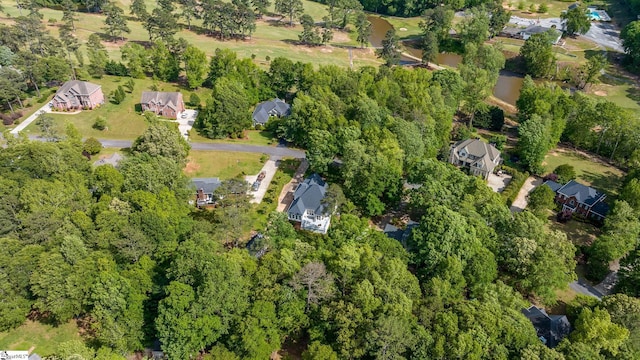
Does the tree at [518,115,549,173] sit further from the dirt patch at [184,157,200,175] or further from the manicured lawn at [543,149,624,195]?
the dirt patch at [184,157,200,175]

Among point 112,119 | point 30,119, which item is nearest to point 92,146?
point 112,119

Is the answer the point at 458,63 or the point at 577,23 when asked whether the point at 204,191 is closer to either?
the point at 458,63

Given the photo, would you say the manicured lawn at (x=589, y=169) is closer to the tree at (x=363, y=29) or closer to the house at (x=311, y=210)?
the house at (x=311, y=210)

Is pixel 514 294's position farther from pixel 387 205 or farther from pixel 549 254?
pixel 387 205

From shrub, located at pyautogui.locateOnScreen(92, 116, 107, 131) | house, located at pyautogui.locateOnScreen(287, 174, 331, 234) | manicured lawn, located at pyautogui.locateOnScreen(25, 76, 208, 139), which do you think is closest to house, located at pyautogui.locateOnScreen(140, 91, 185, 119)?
manicured lawn, located at pyautogui.locateOnScreen(25, 76, 208, 139)

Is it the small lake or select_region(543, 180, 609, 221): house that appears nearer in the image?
select_region(543, 180, 609, 221): house

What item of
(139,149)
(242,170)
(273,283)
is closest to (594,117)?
(242,170)
